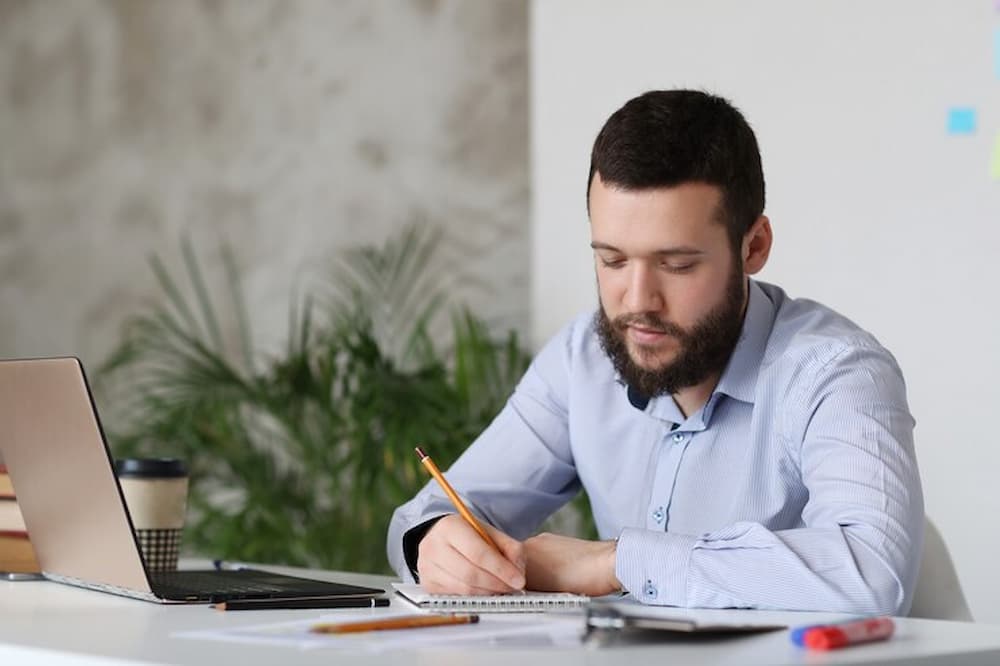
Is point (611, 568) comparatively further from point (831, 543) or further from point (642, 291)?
point (642, 291)

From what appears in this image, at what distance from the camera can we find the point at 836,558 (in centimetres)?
153

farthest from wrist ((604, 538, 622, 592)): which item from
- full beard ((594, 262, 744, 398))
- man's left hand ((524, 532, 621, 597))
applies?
full beard ((594, 262, 744, 398))

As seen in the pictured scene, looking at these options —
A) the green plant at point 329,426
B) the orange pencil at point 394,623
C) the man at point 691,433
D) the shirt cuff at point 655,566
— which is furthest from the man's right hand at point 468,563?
the green plant at point 329,426

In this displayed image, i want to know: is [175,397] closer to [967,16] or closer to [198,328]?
[198,328]

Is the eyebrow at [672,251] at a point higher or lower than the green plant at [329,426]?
higher

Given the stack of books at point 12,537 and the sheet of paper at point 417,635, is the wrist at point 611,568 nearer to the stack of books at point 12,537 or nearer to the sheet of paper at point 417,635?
the sheet of paper at point 417,635

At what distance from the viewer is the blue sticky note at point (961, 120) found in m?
2.97

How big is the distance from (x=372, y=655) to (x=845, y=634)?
386 millimetres

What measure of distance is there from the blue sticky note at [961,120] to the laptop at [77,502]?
183 cm

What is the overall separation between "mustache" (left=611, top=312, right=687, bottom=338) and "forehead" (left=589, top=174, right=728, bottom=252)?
9 cm

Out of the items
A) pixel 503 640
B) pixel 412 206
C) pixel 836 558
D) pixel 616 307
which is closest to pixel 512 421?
pixel 616 307

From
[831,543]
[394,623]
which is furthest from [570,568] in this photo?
[394,623]

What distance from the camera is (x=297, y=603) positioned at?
149 centimetres

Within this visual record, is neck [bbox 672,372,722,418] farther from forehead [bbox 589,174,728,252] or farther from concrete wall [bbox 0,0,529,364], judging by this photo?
concrete wall [bbox 0,0,529,364]
